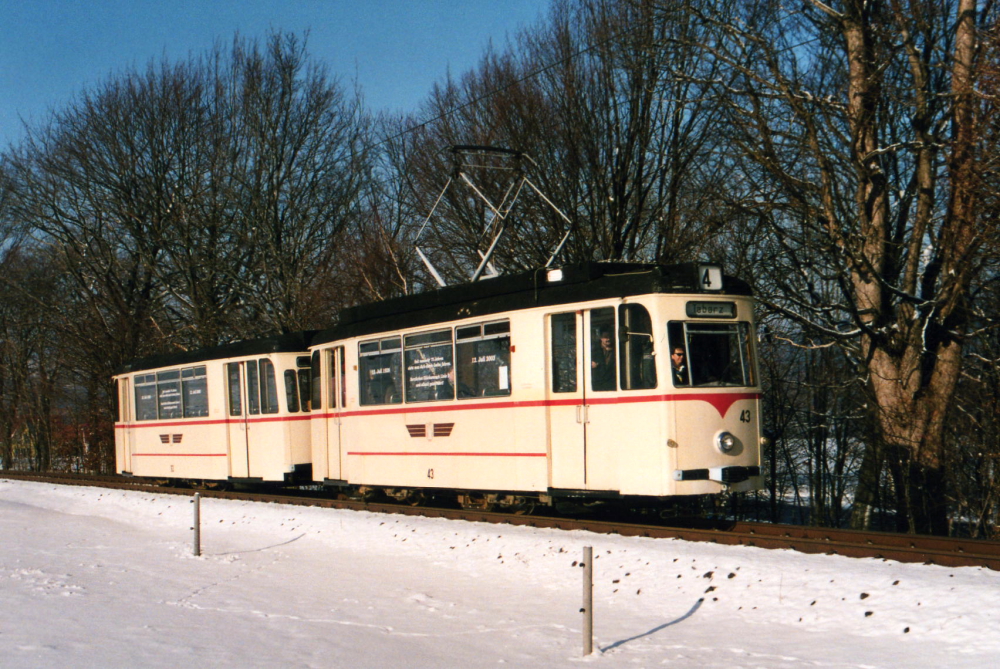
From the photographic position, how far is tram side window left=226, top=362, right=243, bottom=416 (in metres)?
20.2

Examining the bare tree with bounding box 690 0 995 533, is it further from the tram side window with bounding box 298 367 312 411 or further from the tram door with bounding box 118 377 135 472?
the tram door with bounding box 118 377 135 472

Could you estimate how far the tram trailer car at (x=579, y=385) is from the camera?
38.2 feet

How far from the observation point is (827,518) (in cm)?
1898

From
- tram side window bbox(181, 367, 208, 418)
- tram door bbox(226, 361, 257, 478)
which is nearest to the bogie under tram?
tram door bbox(226, 361, 257, 478)

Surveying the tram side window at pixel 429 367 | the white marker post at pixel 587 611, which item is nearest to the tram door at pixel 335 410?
the tram side window at pixel 429 367

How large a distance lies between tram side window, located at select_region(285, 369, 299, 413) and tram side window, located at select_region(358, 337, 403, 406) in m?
2.86

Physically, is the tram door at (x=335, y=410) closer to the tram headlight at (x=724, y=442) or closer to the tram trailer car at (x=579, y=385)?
the tram trailer car at (x=579, y=385)

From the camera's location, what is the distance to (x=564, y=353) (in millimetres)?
12562

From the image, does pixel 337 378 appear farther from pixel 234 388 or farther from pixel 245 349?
pixel 234 388

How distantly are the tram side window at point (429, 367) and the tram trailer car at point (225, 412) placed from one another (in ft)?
14.9

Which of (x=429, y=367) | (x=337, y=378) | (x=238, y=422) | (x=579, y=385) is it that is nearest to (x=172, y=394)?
(x=238, y=422)

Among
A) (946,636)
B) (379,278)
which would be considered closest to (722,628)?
(946,636)

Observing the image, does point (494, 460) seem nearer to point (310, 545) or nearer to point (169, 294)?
point (310, 545)

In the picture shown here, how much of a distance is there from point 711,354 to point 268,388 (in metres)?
9.99
